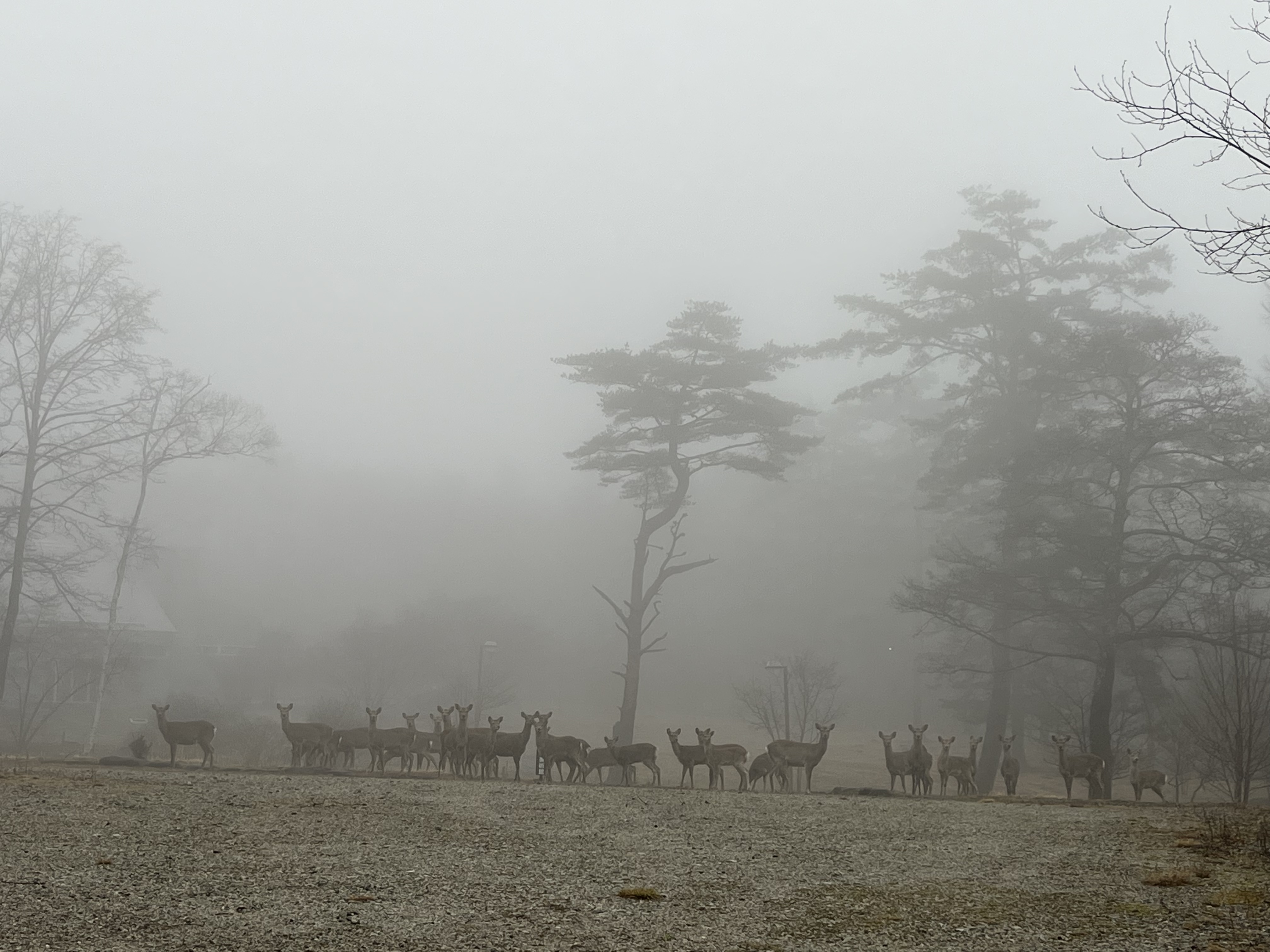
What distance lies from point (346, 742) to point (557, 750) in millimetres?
4594

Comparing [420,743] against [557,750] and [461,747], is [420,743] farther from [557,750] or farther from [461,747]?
[557,750]

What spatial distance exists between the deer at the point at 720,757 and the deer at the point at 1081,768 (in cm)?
589

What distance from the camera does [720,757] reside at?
765 inches

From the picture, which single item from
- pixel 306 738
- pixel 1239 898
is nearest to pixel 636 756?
pixel 306 738

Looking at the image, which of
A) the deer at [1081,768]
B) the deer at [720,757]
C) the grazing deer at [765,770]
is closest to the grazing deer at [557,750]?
the deer at [720,757]

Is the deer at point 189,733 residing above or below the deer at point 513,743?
below

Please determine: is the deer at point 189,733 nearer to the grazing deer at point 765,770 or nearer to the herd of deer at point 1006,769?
the grazing deer at point 765,770

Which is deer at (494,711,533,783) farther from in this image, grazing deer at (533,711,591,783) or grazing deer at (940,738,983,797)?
grazing deer at (940,738,983,797)

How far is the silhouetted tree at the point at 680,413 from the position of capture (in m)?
31.8

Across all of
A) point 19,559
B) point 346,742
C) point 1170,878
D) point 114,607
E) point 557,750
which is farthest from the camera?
point 114,607

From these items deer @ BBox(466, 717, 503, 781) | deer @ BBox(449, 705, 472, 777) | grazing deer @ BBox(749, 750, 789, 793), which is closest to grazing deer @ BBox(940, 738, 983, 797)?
grazing deer @ BBox(749, 750, 789, 793)

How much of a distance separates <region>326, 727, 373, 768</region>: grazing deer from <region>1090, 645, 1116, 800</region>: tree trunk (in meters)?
15.3

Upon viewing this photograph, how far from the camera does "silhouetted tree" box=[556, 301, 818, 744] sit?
104 feet

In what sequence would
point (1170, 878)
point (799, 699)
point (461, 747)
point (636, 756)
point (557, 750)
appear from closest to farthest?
point (1170, 878) < point (461, 747) < point (557, 750) < point (636, 756) < point (799, 699)
